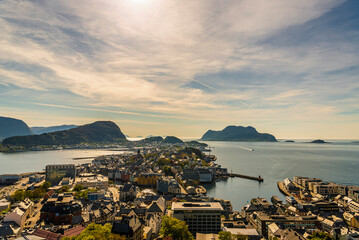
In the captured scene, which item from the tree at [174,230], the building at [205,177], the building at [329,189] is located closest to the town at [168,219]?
the tree at [174,230]

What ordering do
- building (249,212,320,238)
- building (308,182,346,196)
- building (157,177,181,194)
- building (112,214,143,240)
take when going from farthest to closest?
1. building (157,177,181,194)
2. building (308,182,346,196)
3. building (249,212,320,238)
4. building (112,214,143,240)

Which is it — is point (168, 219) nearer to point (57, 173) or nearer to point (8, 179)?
point (57, 173)

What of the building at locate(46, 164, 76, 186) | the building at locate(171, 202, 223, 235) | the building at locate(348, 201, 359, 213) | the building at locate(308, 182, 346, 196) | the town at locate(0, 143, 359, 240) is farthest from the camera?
the building at locate(46, 164, 76, 186)

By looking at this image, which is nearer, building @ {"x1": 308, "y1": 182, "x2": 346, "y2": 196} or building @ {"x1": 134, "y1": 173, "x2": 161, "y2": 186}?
building @ {"x1": 308, "y1": 182, "x2": 346, "y2": 196}

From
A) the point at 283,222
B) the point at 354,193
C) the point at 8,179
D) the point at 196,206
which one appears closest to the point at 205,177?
the point at 354,193

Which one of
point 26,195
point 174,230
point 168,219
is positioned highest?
point 168,219

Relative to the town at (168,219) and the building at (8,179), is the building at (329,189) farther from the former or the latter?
the building at (8,179)

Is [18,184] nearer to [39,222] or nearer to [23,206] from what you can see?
[23,206]

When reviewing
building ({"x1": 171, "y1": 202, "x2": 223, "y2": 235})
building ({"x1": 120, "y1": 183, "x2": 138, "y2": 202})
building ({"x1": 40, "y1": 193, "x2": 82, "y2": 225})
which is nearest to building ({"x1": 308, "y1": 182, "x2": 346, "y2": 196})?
building ({"x1": 171, "y1": 202, "x2": 223, "y2": 235})

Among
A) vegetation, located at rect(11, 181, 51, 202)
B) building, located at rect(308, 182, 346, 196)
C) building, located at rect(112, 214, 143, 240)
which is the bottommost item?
vegetation, located at rect(11, 181, 51, 202)

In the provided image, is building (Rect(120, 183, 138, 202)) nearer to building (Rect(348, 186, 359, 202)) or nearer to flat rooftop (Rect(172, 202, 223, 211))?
flat rooftop (Rect(172, 202, 223, 211))
